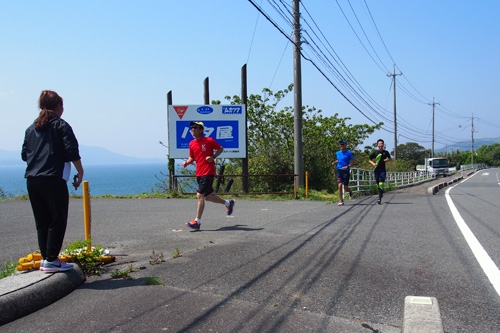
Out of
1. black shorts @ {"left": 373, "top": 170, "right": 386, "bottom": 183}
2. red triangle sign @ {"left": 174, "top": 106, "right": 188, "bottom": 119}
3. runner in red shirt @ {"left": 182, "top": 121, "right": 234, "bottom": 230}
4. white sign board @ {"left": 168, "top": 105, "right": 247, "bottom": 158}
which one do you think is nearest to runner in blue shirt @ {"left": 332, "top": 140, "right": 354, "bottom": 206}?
black shorts @ {"left": 373, "top": 170, "right": 386, "bottom": 183}

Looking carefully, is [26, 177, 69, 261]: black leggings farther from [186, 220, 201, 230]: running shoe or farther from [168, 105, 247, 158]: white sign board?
[168, 105, 247, 158]: white sign board

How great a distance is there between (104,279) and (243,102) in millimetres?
12947

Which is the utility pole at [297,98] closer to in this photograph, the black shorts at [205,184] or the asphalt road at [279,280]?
the asphalt road at [279,280]

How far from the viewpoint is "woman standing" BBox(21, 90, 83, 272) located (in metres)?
3.58

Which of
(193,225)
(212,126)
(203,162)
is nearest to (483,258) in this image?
(193,225)

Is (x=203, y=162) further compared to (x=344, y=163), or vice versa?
(x=344, y=163)

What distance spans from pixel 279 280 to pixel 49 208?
227 cm

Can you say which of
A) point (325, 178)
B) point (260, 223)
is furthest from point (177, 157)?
point (260, 223)

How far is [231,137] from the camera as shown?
1596 centimetres

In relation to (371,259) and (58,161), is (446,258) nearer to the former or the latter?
(371,259)

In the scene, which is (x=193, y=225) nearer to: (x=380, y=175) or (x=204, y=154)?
Answer: (x=204, y=154)

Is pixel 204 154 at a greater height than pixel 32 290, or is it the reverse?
pixel 204 154

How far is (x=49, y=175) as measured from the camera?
11.7 ft

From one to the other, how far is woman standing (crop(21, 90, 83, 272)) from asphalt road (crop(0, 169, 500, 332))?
0.52m
